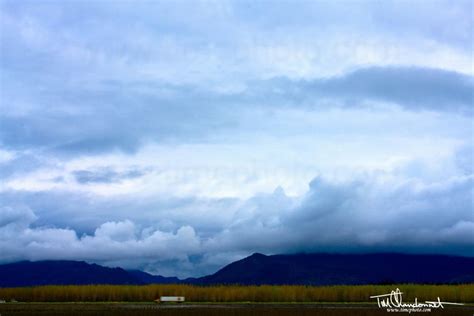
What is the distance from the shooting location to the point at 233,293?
110 m

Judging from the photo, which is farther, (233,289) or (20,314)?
(233,289)

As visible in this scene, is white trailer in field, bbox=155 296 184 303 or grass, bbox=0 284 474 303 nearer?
white trailer in field, bbox=155 296 184 303

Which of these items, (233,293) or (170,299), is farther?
(233,293)

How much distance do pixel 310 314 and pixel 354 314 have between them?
412 cm

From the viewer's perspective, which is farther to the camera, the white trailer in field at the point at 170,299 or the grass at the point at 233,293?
the grass at the point at 233,293

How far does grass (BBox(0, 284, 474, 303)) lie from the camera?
10794 cm

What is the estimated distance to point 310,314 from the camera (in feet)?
227

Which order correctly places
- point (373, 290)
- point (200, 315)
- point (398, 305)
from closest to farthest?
point (200, 315), point (398, 305), point (373, 290)

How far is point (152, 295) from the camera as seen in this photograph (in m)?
112

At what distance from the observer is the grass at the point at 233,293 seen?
354 ft

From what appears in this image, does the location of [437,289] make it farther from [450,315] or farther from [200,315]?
[200,315]

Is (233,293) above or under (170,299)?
above

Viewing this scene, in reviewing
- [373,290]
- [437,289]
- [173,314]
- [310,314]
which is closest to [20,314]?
[173,314]

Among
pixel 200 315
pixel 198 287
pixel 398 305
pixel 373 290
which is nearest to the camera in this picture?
pixel 200 315
